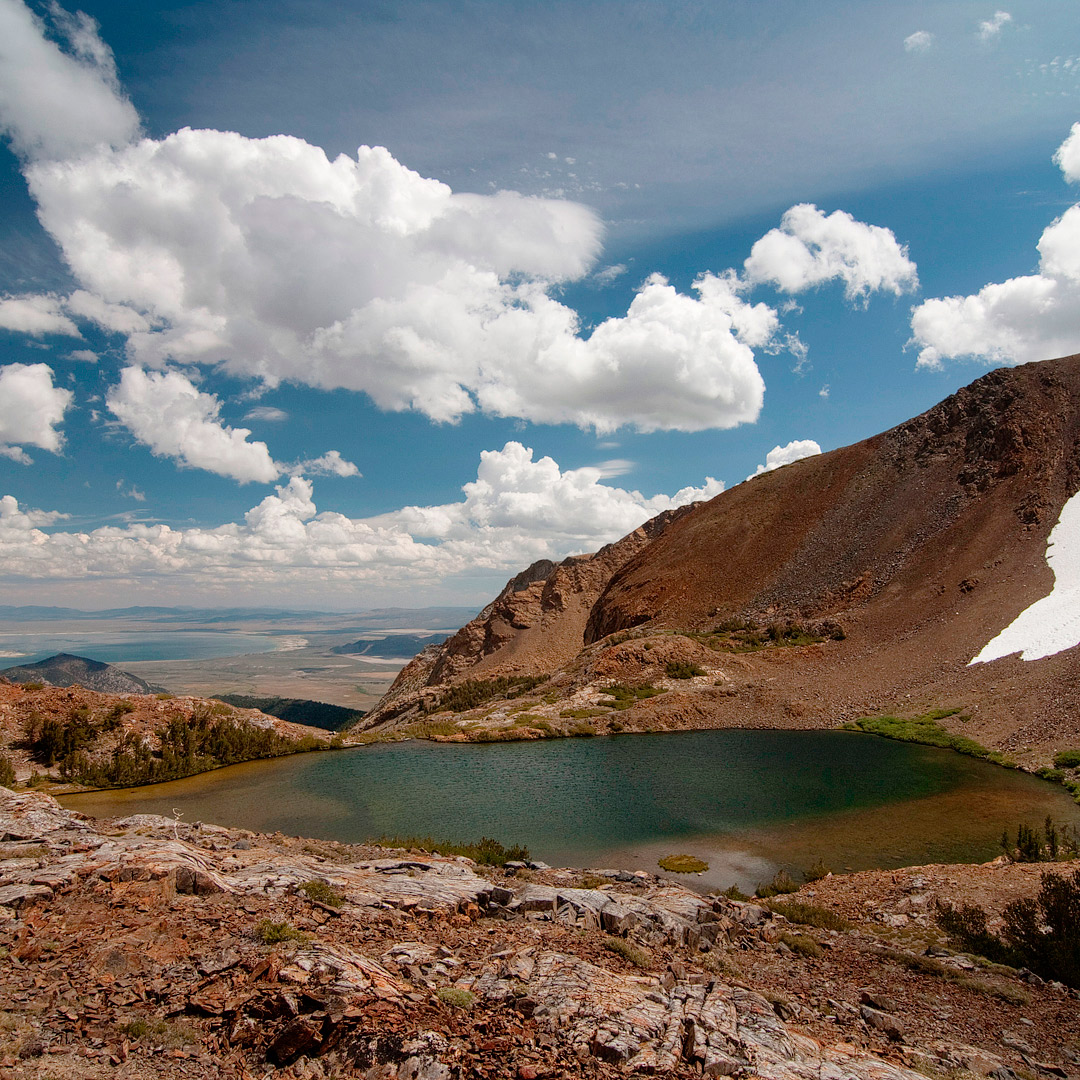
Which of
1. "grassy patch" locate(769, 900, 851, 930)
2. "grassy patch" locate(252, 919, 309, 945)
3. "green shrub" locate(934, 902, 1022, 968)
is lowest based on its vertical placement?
"grassy patch" locate(769, 900, 851, 930)

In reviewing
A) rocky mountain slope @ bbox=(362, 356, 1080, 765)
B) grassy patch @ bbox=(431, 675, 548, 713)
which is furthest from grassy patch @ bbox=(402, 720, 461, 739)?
grassy patch @ bbox=(431, 675, 548, 713)

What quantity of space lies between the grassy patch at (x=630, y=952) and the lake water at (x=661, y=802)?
22.5 ft

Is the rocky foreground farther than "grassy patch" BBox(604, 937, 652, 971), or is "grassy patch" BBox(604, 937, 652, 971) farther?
"grassy patch" BBox(604, 937, 652, 971)

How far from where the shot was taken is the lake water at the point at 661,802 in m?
17.9

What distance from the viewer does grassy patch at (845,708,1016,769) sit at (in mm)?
27875

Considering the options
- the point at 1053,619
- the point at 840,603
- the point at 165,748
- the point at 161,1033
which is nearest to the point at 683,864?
the point at 161,1033

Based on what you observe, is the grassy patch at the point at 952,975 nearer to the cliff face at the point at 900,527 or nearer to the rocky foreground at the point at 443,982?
the rocky foreground at the point at 443,982

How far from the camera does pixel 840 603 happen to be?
5141 centimetres

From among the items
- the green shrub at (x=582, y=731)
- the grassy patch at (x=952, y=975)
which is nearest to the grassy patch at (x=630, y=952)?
the grassy patch at (x=952, y=975)

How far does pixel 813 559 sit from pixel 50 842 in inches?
2327

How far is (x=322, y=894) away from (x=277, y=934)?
1688mm

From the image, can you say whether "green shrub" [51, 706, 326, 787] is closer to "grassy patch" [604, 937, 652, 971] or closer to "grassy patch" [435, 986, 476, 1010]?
"grassy patch" [604, 937, 652, 971]

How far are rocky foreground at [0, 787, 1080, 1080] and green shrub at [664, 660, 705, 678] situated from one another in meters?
31.2

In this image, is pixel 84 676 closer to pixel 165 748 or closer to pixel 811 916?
pixel 165 748
